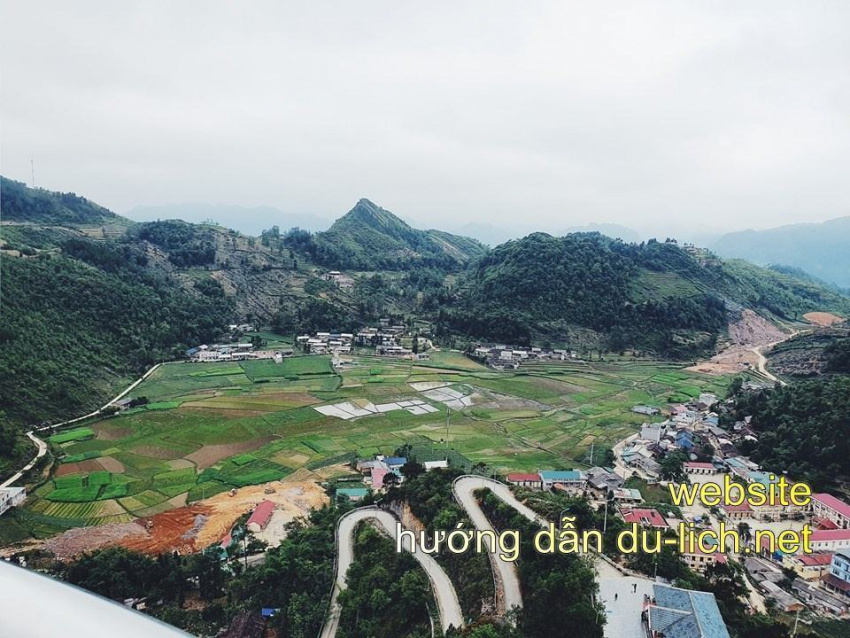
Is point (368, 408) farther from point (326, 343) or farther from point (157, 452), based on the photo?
point (326, 343)

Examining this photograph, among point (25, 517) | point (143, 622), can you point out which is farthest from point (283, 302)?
point (143, 622)

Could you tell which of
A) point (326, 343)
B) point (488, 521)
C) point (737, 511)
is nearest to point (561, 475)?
point (737, 511)

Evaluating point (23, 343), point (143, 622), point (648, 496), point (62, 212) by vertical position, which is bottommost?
point (648, 496)

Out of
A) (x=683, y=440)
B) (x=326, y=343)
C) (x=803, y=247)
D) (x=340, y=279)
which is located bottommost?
(x=683, y=440)

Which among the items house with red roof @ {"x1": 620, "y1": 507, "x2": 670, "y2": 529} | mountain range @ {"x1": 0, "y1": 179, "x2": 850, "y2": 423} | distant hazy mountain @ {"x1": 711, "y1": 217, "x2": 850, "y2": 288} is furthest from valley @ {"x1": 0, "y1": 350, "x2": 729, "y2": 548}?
distant hazy mountain @ {"x1": 711, "y1": 217, "x2": 850, "y2": 288}

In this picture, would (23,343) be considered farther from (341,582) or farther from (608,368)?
(608,368)
